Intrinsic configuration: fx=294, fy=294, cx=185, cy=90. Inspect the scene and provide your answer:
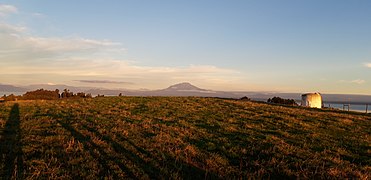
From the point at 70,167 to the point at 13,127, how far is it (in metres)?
Answer: 8.30

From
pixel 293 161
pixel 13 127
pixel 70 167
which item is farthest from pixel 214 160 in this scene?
pixel 13 127

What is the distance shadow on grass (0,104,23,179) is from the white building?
133ft

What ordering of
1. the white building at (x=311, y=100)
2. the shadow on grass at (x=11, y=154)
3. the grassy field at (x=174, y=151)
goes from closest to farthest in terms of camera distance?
the shadow on grass at (x=11, y=154)
the grassy field at (x=174, y=151)
the white building at (x=311, y=100)

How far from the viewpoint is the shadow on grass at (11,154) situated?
26.8 feet

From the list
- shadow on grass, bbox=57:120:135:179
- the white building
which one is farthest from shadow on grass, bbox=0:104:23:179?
the white building

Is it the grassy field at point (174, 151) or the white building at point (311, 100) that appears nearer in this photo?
the grassy field at point (174, 151)

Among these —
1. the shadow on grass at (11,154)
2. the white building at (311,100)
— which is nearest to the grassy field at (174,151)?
the shadow on grass at (11,154)

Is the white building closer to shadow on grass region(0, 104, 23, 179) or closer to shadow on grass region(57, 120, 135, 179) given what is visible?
shadow on grass region(57, 120, 135, 179)

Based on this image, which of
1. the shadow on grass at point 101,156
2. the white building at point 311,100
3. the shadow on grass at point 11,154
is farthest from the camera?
the white building at point 311,100

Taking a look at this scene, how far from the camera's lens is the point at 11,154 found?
394 inches

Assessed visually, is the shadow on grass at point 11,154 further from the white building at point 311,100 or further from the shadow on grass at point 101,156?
the white building at point 311,100

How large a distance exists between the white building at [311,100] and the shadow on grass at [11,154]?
40.5 m

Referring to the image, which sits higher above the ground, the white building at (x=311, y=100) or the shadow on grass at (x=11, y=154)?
the white building at (x=311, y=100)

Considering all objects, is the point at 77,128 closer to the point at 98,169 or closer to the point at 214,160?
the point at 98,169
